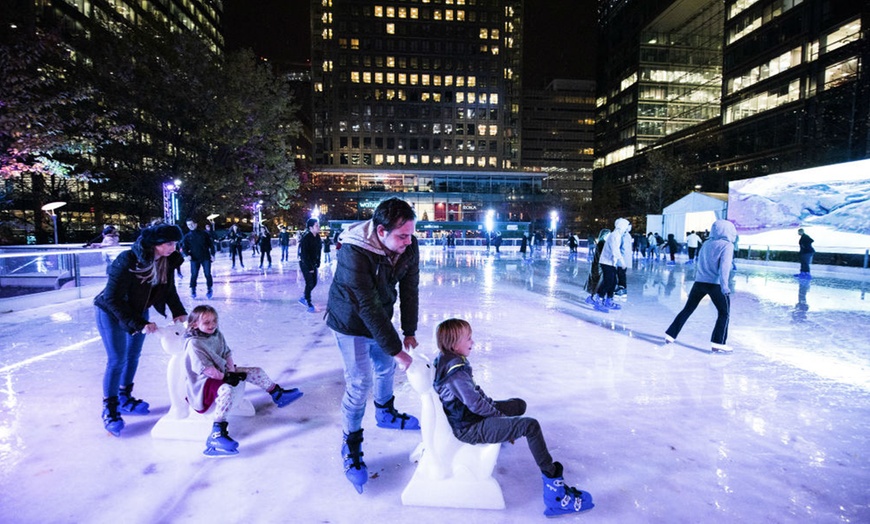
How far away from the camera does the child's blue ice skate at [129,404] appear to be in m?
3.48

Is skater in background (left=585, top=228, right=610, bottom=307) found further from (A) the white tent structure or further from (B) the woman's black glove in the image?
(A) the white tent structure

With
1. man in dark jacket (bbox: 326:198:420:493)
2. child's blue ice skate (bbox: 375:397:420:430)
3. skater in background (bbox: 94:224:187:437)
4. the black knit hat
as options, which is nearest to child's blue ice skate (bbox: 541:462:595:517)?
man in dark jacket (bbox: 326:198:420:493)

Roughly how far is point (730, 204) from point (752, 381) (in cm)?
2106

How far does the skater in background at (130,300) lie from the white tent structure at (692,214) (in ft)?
81.6

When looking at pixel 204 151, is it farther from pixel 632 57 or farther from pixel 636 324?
pixel 632 57

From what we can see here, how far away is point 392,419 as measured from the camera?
3.29 metres

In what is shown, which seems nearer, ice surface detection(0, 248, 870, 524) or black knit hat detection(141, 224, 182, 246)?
ice surface detection(0, 248, 870, 524)

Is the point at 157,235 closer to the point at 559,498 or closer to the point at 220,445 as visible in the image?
the point at 220,445

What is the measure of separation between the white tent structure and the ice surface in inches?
737

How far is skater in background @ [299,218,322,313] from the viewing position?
26.3 feet

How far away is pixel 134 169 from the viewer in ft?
68.4

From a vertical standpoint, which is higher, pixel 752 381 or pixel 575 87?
pixel 575 87

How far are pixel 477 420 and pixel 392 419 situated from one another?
114 cm

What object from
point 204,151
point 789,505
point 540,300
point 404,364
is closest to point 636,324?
point 540,300
